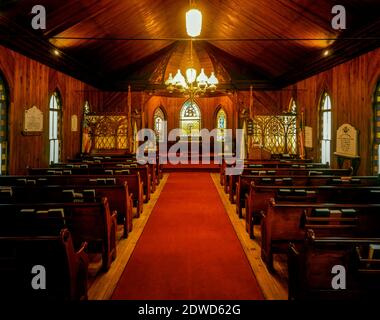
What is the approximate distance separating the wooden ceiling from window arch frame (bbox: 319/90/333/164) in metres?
0.95

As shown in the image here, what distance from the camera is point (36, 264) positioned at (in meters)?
2.70

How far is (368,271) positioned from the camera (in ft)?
8.68

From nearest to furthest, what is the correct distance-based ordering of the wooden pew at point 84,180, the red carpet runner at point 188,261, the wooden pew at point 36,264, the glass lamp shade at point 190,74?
the wooden pew at point 36,264 < the red carpet runner at point 188,261 < the wooden pew at point 84,180 < the glass lamp shade at point 190,74

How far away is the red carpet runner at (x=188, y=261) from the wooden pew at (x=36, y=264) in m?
0.89

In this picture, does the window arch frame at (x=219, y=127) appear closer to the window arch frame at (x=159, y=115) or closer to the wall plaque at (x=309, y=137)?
the window arch frame at (x=159, y=115)

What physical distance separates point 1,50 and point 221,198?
5.64 metres

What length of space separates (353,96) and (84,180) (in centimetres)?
652

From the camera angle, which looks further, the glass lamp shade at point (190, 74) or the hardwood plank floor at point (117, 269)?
the glass lamp shade at point (190, 74)

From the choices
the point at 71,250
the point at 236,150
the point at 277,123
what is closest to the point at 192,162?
the point at 236,150

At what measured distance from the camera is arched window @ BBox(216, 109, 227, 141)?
1827 centimetres

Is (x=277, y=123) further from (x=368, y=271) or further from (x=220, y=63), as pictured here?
(x=368, y=271)

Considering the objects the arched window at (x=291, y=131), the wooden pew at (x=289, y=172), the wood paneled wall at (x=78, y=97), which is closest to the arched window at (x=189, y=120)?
the wood paneled wall at (x=78, y=97)

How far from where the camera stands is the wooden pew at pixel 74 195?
4.48 m

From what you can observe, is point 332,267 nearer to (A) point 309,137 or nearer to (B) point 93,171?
(B) point 93,171
